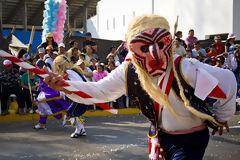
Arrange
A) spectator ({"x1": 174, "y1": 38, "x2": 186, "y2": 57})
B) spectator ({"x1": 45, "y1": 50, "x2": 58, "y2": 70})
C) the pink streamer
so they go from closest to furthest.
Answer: spectator ({"x1": 45, "y1": 50, "x2": 58, "y2": 70}), spectator ({"x1": 174, "y1": 38, "x2": 186, "y2": 57}), the pink streamer

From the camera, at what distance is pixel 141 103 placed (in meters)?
2.48

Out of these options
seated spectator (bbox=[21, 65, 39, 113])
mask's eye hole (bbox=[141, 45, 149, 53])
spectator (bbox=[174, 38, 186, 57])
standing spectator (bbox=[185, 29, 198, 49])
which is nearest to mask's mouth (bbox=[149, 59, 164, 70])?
mask's eye hole (bbox=[141, 45, 149, 53])

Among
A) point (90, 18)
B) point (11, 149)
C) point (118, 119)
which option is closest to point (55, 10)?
point (118, 119)

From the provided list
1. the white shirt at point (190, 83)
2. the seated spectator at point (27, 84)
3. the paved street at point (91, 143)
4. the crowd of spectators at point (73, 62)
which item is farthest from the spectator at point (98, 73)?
the white shirt at point (190, 83)

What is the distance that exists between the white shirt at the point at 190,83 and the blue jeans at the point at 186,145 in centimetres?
8

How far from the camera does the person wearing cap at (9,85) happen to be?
29.0ft

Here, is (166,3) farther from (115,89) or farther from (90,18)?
(115,89)

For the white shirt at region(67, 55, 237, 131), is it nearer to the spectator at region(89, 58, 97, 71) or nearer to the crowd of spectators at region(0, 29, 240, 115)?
the crowd of spectators at region(0, 29, 240, 115)

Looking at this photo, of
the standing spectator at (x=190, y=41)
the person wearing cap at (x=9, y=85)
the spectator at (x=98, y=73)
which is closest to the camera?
the person wearing cap at (x=9, y=85)

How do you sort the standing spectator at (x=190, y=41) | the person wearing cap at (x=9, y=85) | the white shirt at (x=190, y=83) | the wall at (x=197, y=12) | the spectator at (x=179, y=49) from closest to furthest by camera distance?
the white shirt at (x=190, y=83), the person wearing cap at (x=9, y=85), the spectator at (x=179, y=49), the standing spectator at (x=190, y=41), the wall at (x=197, y=12)

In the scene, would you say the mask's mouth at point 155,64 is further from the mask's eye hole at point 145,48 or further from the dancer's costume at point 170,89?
the mask's eye hole at point 145,48

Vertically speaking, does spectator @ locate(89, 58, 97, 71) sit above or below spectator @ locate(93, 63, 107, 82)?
above

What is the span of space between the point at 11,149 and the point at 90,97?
357 cm

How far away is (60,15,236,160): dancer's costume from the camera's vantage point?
2.26 metres
